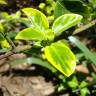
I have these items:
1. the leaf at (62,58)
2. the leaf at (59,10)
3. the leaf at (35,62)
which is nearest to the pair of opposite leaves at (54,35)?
the leaf at (62,58)

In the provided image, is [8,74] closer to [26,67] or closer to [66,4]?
[26,67]

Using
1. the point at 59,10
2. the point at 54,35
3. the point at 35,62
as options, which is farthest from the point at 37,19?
the point at 35,62

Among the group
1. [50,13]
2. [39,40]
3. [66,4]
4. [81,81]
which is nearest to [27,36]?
[39,40]

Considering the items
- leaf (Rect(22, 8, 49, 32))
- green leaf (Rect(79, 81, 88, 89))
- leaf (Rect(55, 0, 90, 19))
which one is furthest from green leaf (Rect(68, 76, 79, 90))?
leaf (Rect(22, 8, 49, 32))

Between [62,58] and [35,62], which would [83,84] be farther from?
[62,58]

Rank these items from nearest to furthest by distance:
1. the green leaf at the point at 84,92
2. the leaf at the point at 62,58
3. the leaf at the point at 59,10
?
1. the leaf at the point at 62,58
2. the leaf at the point at 59,10
3. the green leaf at the point at 84,92

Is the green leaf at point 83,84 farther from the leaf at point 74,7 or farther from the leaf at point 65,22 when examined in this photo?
the leaf at point 65,22
